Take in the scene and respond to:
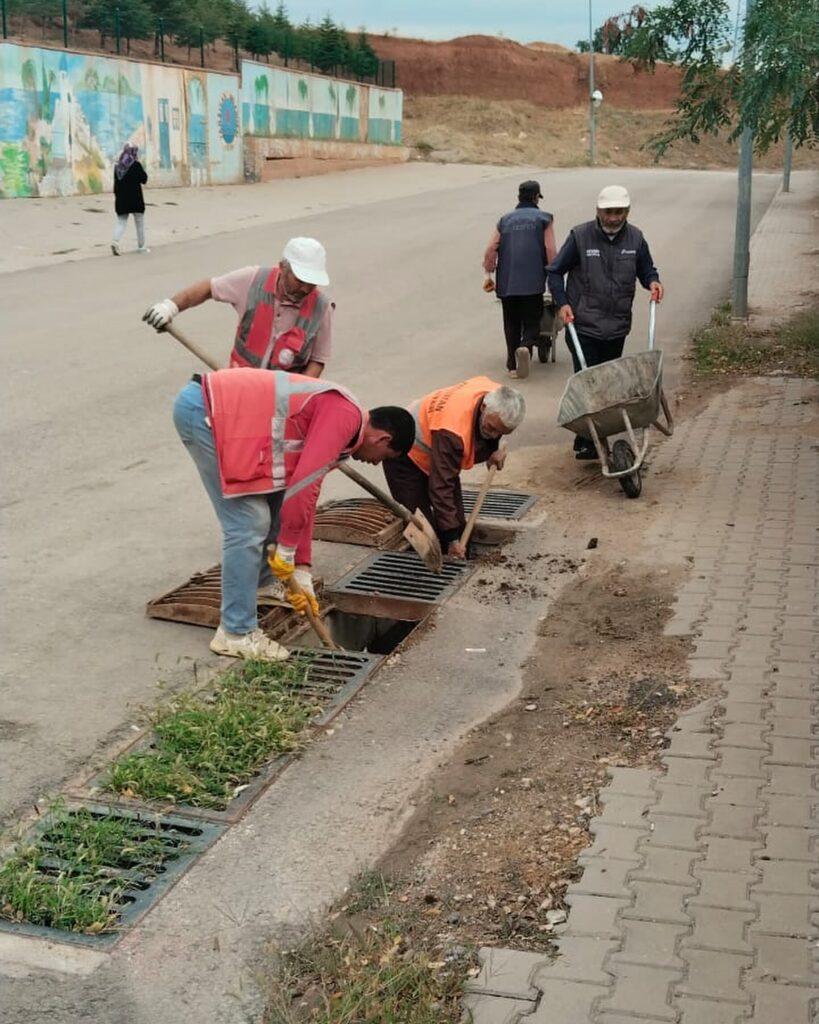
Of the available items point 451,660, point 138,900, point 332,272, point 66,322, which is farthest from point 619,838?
point 332,272

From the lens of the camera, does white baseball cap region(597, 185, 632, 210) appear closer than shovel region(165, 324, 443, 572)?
No

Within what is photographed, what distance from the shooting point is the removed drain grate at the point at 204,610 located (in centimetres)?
621

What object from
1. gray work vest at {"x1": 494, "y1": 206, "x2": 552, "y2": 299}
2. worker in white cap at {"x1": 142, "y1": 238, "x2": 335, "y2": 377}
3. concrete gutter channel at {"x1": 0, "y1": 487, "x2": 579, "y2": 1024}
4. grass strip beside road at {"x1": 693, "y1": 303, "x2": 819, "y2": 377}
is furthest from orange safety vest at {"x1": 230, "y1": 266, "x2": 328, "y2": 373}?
grass strip beside road at {"x1": 693, "y1": 303, "x2": 819, "y2": 377}

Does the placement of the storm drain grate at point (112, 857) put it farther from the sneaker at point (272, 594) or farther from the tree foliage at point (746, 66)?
the tree foliage at point (746, 66)

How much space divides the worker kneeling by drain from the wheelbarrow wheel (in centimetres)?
134

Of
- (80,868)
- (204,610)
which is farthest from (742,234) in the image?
(80,868)

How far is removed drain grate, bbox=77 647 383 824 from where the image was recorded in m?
4.46

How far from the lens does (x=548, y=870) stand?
4062mm

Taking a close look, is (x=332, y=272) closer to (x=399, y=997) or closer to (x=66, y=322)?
(x=66, y=322)

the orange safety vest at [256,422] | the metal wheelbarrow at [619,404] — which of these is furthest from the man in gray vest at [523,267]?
the orange safety vest at [256,422]

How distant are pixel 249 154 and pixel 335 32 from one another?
44.4ft

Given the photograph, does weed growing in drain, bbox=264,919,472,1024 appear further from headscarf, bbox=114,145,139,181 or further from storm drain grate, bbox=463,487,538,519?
headscarf, bbox=114,145,139,181

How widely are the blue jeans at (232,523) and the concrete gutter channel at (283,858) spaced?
0.66 metres

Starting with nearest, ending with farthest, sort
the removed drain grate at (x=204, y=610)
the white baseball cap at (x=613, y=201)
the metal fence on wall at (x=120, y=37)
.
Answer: the removed drain grate at (x=204, y=610) → the white baseball cap at (x=613, y=201) → the metal fence on wall at (x=120, y=37)
